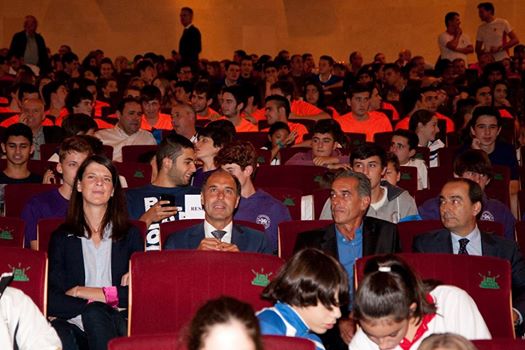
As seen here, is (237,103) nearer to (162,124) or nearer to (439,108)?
(162,124)

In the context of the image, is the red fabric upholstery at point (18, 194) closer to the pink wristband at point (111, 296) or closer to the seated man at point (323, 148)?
the pink wristband at point (111, 296)

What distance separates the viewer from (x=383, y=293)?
3854mm

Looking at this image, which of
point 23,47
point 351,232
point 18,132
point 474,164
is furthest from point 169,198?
point 23,47

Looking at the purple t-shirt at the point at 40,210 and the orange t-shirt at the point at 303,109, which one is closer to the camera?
the purple t-shirt at the point at 40,210

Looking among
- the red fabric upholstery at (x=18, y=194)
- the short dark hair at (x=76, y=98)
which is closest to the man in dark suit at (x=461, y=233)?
the red fabric upholstery at (x=18, y=194)

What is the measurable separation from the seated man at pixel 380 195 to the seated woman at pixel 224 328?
3.78 meters

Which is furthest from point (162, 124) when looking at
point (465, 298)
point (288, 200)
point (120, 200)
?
point (465, 298)

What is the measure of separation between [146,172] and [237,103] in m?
3.66

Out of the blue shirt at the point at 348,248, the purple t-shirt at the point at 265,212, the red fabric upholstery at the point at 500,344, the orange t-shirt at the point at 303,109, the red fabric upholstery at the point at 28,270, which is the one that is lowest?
the red fabric upholstery at the point at 500,344

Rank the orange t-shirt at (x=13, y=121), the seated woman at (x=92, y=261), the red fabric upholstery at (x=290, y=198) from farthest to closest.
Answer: the orange t-shirt at (x=13, y=121) → the red fabric upholstery at (x=290, y=198) → the seated woman at (x=92, y=261)

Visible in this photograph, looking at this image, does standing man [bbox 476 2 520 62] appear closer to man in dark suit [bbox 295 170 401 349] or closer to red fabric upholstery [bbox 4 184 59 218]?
red fabric upholstery [bbox 4 184 59 218]

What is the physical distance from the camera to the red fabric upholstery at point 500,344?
3559 mm

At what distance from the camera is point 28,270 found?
186 inches

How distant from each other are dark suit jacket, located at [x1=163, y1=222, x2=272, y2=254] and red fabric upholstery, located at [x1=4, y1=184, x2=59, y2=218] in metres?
1.44
